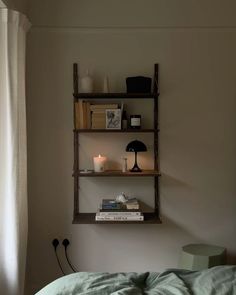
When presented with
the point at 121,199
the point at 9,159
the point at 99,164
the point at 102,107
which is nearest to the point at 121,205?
the point at 121,199

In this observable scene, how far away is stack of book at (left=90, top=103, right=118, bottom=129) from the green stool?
122cm

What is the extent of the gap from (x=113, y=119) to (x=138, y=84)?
0.35 meters

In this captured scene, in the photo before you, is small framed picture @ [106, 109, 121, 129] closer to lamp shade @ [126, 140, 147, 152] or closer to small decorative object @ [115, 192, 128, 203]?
lamp shade @ [126, 140, 147, 152]

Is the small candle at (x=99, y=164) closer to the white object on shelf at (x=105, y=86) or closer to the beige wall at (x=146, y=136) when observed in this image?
the beige wall at (x=146, y=136)

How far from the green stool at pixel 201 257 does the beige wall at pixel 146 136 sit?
230mm

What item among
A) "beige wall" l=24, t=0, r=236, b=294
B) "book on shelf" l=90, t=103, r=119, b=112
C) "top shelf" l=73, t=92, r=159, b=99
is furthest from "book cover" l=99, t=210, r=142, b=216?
"top shelf" l=73, t=92, r=159, b=99

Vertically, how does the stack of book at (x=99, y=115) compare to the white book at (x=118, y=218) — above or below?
above

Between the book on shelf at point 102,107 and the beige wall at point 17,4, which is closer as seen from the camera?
the beige wall at point 17,4

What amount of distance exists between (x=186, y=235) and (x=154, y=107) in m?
1.15

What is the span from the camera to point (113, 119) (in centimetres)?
296

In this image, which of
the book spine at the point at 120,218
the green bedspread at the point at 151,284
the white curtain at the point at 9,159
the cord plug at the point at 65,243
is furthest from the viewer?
the cord plug at the point at 65,243

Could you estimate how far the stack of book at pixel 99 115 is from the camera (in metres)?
2.97

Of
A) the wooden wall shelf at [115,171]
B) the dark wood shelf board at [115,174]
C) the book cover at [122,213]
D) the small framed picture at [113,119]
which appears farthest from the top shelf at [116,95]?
the book cover at [122,213]

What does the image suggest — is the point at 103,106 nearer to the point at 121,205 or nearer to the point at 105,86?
the point at 105,86
